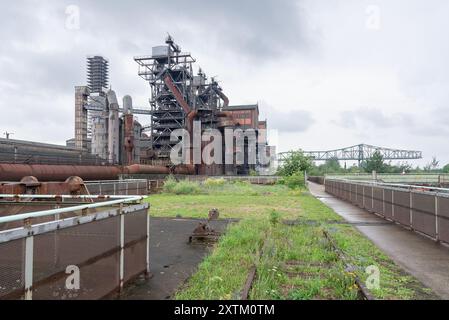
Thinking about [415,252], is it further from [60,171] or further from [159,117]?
[159,117]

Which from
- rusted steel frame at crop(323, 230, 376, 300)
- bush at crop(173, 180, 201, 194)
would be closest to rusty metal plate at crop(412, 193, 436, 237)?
rusted steel frame at crop(323, 230, 376, 300)

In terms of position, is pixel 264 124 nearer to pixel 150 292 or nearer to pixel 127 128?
pixel 127 128

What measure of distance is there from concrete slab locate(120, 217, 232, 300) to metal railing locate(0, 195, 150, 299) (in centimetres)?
29

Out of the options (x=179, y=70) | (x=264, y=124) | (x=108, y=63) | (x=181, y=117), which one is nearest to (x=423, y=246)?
(x=181, y=117)

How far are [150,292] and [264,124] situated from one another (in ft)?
375

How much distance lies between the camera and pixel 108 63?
90500mm

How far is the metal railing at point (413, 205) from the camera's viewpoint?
8758mm

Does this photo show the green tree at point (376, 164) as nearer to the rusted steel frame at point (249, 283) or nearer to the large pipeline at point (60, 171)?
the large pipeline at point (60, 171)

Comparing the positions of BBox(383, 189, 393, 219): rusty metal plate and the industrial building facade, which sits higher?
the industrial building facade

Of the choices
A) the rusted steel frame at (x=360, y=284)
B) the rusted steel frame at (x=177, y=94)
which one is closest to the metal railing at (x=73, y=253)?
the rusted steel frame at (x=360, y=284)

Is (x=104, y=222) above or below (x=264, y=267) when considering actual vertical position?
above

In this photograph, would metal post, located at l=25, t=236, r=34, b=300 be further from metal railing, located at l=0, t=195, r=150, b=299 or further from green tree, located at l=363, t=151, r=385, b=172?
green tree, located at l=363, t=151, r=385, b=172

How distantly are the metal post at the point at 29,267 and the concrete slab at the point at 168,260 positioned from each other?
197 centimetres

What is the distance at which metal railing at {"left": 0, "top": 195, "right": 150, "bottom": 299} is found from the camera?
3043 mm
